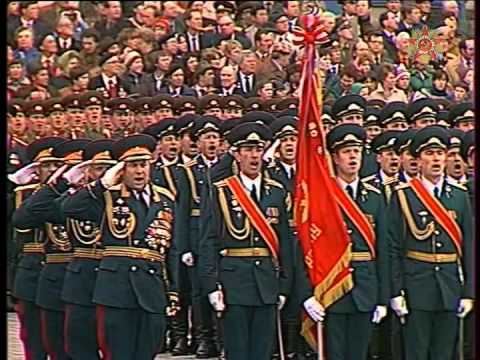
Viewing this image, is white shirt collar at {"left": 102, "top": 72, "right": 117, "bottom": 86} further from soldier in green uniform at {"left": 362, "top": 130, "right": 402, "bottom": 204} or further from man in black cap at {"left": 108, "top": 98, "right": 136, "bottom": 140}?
soldier in green uniform at {"left": 362, "top": 130, "right": 402, "bottom": 204}

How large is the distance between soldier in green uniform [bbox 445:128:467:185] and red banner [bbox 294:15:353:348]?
1.59 ft

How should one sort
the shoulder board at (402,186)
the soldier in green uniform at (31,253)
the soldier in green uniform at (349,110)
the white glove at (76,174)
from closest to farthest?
the white glove at (76,174) → the shoulder board at (402,186) → the soldier in green uniform at (31,253) → the soldier in green uniform at (349,110)

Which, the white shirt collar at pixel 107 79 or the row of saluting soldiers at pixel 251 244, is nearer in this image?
the row of saluting soldiers at pixel 251 244

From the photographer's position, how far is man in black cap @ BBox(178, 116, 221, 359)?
789cm

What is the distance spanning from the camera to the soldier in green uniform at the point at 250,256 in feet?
24.6

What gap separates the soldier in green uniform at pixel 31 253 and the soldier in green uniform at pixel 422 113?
1531 millimetres

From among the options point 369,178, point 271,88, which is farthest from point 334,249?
point 271,88

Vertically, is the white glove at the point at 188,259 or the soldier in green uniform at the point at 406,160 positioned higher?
the soldier in green uniform at the point at 406,160

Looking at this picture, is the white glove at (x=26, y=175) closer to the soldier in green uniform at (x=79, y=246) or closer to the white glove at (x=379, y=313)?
the soldier in green uniform at (x=79, y=246)

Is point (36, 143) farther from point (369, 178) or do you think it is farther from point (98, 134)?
point (369, 178)

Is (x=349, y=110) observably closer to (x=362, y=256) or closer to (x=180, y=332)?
(x=362, y=256)

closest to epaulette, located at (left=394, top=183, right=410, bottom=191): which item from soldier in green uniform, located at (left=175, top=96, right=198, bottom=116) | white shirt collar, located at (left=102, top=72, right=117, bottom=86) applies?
soldier in green uniform, located at (left=175, top=96, right=198, bottom=116)

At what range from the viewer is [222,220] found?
7551 millimetres

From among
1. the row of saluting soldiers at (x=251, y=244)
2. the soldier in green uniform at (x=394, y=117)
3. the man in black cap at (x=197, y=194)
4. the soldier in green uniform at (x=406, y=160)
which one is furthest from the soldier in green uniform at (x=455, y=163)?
the man in black cap at (x=197, y=194)
